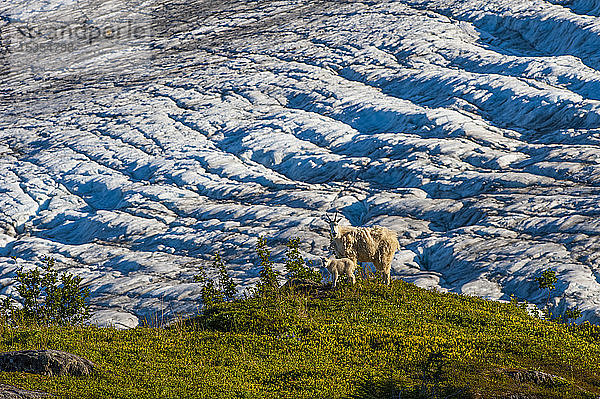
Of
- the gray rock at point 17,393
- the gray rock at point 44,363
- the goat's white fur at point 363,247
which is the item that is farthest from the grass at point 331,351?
the goat's white fur at point 363,247

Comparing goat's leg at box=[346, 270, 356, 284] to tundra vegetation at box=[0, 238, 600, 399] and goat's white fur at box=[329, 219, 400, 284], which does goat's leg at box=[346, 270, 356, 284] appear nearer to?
tundra vegetation at box=[0, 238, 600, 399]

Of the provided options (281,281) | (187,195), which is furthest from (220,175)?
(281,281)

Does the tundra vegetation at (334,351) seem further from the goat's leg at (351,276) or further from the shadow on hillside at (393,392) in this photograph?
the goat's leg at (351,276)

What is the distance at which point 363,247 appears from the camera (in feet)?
59.2

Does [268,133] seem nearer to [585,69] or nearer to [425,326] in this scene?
[585,69]

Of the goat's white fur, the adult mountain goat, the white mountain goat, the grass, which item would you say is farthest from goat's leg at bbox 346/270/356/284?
the adult mountain goat

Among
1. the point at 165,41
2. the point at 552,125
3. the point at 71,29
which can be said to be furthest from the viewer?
the point at 71,29

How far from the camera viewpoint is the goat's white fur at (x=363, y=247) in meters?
18.0

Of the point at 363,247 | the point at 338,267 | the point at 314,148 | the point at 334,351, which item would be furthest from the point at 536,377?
the point at 314,148

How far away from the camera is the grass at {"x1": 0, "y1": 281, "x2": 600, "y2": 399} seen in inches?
396

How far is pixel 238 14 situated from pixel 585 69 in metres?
29.7

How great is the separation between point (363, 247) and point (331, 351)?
6.05 meters

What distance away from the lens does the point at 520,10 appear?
41969 millimetres

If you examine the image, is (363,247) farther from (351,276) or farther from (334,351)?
(334,351)
